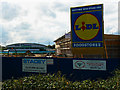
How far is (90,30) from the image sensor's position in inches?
448

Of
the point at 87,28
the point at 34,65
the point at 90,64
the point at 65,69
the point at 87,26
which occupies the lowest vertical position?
the point at 65,69

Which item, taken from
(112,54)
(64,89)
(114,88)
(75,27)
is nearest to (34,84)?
(64,89)

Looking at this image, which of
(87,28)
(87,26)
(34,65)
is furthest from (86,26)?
(34,65)

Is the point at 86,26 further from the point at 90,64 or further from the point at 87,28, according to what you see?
the point at 90,64

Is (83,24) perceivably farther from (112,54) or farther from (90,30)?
(112,54)

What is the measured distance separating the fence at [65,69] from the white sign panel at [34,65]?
0.89 ft

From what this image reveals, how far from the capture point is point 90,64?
33.1 feet

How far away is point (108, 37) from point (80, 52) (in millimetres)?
5310

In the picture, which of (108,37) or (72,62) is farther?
(108,37)

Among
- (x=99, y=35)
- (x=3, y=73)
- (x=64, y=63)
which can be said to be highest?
(x=99, y=35)

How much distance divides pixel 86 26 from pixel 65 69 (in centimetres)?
374

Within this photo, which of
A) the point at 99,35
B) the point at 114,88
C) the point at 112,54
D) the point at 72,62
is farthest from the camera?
the point at 112,54

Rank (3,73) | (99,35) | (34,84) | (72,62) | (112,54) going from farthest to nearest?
(112,54), (3,73), (99,35), (72,62), (34,84)

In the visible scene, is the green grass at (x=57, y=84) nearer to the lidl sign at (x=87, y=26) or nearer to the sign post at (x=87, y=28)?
the sign post at (x=87, y=28)
